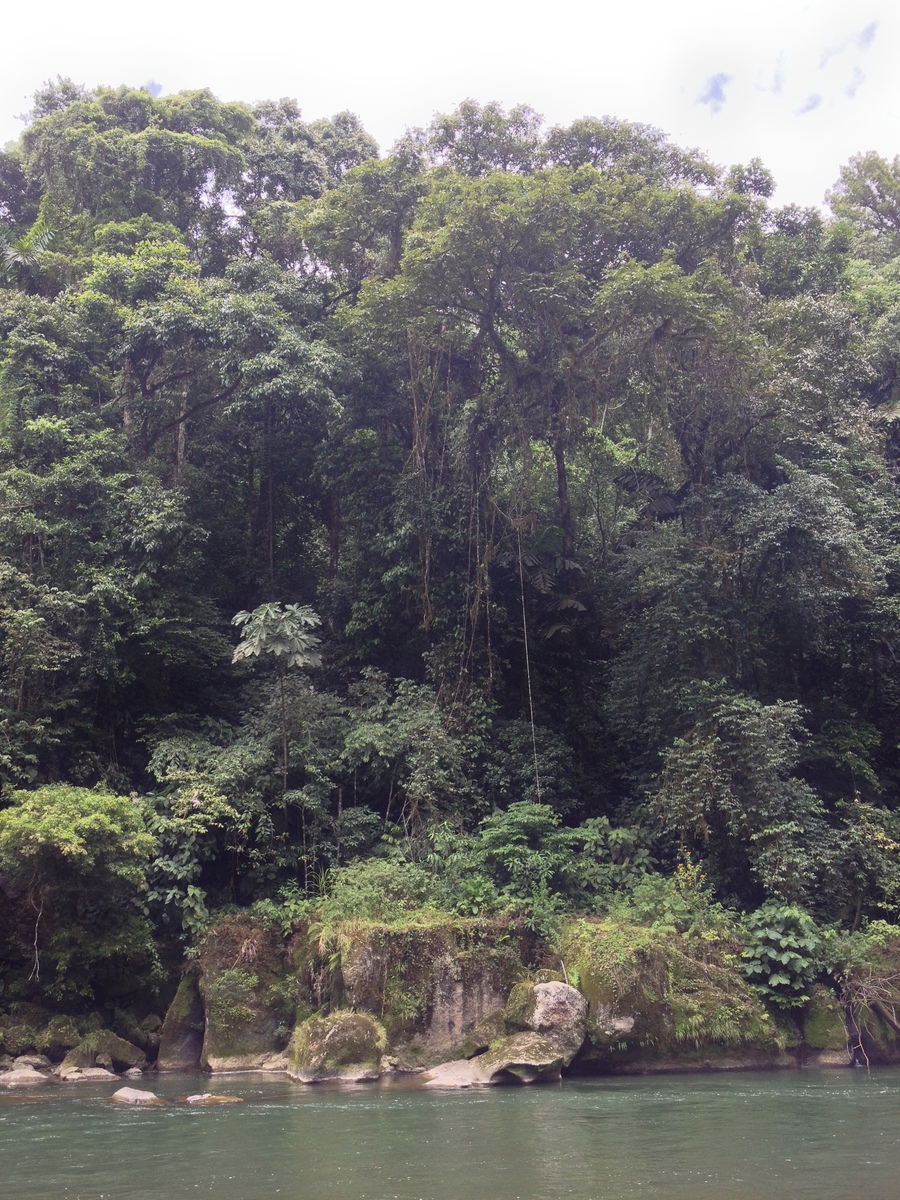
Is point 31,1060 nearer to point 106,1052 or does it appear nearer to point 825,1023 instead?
point 106,1052

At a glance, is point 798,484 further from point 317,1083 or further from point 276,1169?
point 276,1169

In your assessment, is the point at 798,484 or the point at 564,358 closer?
the point at 798,484

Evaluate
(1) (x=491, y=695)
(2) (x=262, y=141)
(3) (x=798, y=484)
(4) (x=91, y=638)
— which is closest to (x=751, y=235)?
(3) (x=798, y=484)

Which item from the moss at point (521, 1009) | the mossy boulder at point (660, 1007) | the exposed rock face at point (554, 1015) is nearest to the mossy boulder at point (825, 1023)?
the mossy boulder at point (660, 1007)

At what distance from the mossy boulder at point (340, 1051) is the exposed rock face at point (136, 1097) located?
6.60ft

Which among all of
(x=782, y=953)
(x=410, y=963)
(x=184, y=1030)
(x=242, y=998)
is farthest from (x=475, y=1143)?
(x=184, y=1030)

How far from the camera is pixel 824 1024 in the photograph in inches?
531

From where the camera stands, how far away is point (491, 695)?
18297mm

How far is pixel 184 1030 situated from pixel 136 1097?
3.33 m

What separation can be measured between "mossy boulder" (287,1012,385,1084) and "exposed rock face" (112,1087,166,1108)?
2012 millimetres

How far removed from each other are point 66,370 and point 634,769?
1293cm

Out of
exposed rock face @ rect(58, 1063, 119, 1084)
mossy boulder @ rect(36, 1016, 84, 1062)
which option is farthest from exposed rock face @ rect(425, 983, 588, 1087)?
mossy boulder @ rect(36, 1016, 84, 1062)

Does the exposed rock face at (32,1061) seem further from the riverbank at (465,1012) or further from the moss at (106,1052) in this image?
the moss at (106,1052)

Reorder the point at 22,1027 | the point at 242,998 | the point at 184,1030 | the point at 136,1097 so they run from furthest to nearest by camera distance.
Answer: the point at 184,1030 < the point at 242,998 < the point at 22,1027 < the point at 136,1097
